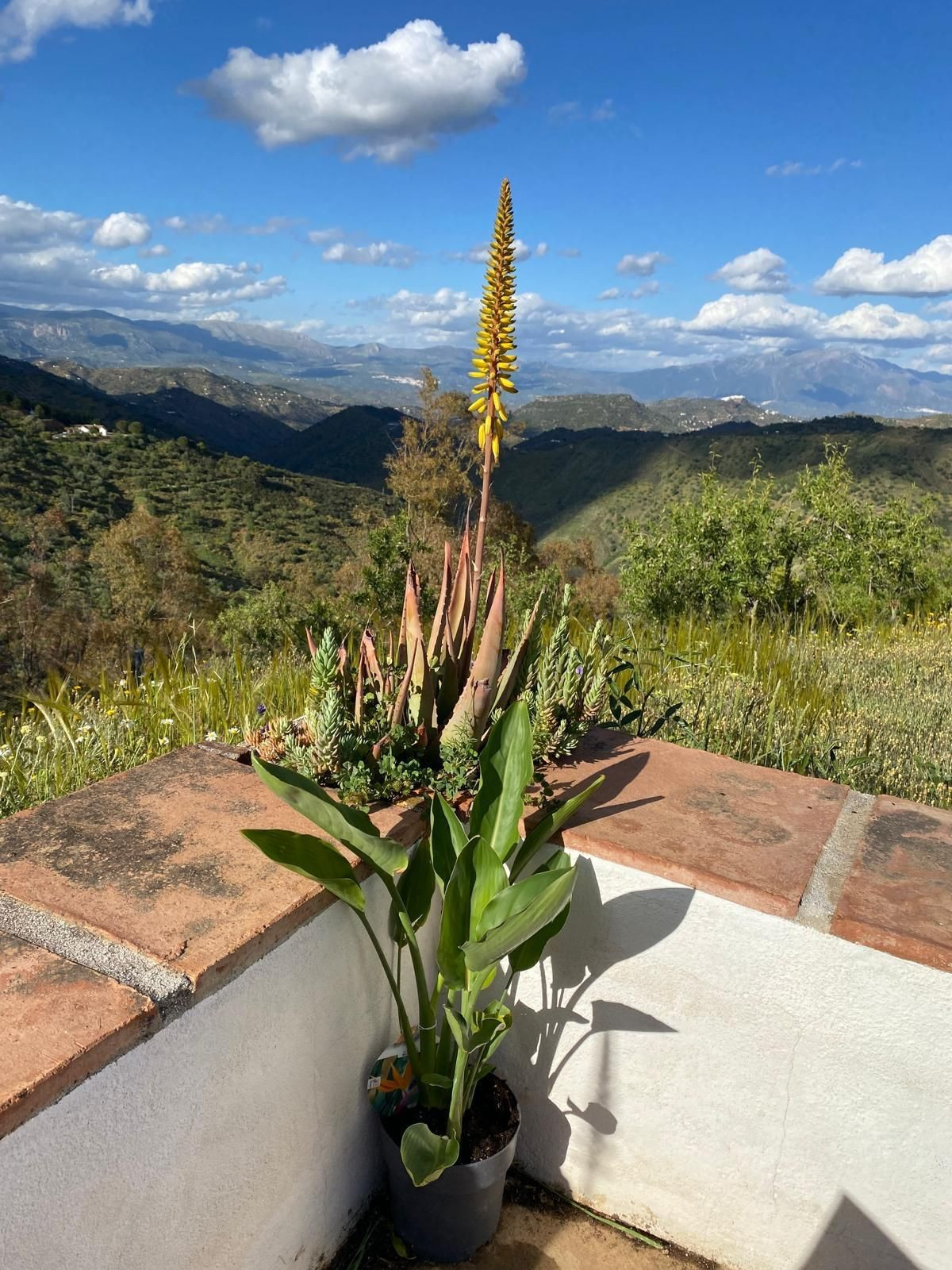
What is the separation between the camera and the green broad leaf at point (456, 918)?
4.21 ft

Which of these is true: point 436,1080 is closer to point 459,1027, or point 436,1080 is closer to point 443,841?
point 459,1027

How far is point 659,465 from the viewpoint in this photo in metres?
74.4

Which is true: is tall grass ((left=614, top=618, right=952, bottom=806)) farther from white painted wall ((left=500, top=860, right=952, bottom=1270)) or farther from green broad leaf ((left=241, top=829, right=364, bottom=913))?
green broad leaf ((left=241, top=829, right=364, bottom=913))

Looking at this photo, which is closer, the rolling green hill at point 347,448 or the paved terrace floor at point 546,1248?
the paved terrace floor at point 546,1248

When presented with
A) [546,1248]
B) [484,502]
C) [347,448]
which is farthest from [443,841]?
[347,448]

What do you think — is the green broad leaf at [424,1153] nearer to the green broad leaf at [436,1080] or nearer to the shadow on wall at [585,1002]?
the green broad leaf at [436,1080]

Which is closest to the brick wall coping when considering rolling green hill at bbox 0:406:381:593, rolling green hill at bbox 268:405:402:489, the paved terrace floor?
the paved terrace floor

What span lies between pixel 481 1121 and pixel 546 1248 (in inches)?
11.1

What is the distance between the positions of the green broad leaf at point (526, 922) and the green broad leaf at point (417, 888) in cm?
31

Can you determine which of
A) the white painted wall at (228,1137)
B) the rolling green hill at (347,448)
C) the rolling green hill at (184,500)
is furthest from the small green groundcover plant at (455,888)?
the rolling green hill at (347,448)

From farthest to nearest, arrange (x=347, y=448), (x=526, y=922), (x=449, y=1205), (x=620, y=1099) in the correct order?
(x=347, y=448) < (x=620, y=1099) < (x=449, y=1205) < (x=526, y=922)

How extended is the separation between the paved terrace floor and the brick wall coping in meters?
0.77

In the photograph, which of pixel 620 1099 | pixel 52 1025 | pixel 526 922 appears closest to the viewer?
pixel 52 1025

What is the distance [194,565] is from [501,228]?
29.4 m
